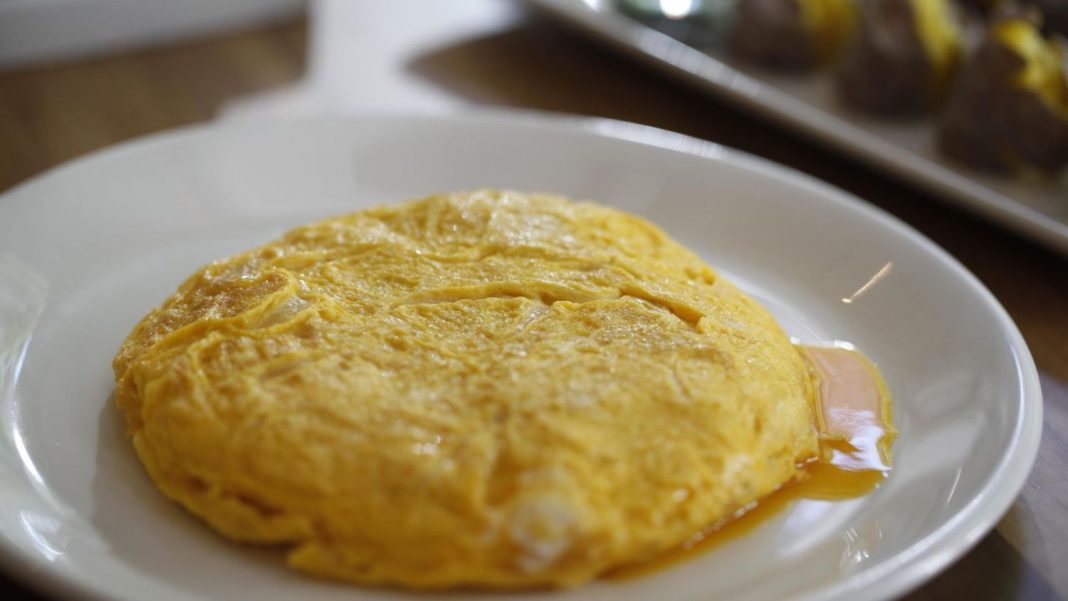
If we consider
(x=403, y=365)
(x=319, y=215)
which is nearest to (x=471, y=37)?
(x=319, y=215)

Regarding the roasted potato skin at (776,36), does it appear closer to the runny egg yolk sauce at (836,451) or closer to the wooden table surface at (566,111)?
the wooden table surface at (566,111)

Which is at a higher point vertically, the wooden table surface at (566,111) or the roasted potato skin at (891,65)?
the roasted potato skin at (891,65)

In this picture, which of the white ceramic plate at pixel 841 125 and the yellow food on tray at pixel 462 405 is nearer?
the yellow food on tray at pixel 462 405

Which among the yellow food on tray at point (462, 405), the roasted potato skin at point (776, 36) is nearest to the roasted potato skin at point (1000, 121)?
the roasted potato skin at point (776, 36)

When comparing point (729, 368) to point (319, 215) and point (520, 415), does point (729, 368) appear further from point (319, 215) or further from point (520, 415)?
point (319, 215)

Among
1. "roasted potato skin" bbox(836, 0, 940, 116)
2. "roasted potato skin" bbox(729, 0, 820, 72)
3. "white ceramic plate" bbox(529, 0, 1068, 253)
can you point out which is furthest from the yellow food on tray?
"roasted potato skin" bbox(729, 0, 820, 72)
